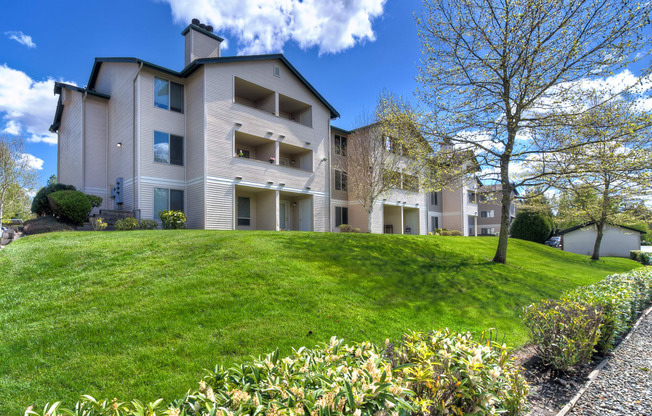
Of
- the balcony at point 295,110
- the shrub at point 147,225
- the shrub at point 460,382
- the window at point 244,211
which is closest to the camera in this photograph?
the shrub at point 460,382

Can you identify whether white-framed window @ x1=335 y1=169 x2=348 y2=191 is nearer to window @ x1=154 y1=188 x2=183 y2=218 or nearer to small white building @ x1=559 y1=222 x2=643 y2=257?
window @ x1=154 y1=188 x2=183 y2=218

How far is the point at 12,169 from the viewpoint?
26672 mm

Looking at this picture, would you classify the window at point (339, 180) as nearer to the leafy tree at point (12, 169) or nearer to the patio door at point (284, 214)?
the patio door at point (284, 214)

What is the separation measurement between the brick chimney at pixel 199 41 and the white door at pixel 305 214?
10.7m

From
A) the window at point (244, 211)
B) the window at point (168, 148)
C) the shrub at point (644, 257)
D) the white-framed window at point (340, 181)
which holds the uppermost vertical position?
the window at point (168, 148)

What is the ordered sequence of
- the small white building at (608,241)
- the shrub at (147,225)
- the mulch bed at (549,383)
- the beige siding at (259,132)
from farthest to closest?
the small white building at (608,241) → the beige siding at (259,132) → the shrub at (147,225) → the mulch bed at (549,383)

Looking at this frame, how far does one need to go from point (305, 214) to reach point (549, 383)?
17.6 m

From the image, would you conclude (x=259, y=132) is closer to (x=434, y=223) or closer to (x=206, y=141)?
(x=206, y=141)

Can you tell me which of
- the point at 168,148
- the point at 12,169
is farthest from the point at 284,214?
the point at 12,169

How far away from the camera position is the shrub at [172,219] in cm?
1499

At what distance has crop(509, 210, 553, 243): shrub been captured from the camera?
30406 millimetres

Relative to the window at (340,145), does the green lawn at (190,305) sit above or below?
below

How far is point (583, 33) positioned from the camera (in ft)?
34.0

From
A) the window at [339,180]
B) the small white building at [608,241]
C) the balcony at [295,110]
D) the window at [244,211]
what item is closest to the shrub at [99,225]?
the window at [244,211]
